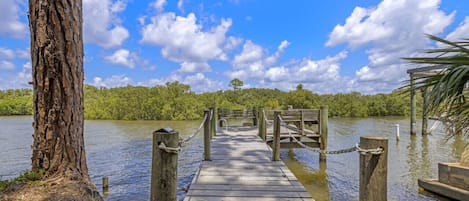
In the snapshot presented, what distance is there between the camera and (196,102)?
3856 centimetres

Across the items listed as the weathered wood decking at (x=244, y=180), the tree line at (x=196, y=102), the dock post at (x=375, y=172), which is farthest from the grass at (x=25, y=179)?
the tree line at (x=196, y=102)

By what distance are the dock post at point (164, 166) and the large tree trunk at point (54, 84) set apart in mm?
1286

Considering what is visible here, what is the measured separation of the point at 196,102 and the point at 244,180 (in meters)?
34.2

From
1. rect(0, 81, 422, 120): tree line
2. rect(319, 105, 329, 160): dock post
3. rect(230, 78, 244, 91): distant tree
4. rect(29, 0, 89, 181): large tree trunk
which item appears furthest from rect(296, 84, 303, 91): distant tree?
rect(29, 0, 89, 181): large tree trunk

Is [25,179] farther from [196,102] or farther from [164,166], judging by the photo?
[196,102]

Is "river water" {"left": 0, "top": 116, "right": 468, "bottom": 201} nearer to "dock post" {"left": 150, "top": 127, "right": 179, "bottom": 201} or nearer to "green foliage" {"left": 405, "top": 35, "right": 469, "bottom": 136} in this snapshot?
"dock post" {"left": 150, "top": 127, "right": 179, "bottom": 201}

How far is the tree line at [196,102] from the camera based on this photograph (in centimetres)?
3697

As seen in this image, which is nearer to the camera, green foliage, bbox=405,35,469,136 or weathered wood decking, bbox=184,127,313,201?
green foliage, bbox=405,35,469,136

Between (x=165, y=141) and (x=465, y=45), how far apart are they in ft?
8.05

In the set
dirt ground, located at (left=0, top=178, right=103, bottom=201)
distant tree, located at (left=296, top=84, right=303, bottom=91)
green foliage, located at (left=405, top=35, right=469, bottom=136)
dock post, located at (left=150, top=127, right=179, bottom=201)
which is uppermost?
distant tree, located at (left=296, top=84, right=303, bottom=91)

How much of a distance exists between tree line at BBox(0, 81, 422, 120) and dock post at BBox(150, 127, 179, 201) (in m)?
31.5

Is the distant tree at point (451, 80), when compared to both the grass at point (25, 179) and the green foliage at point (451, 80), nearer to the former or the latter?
the green foliage at point (451, 80)

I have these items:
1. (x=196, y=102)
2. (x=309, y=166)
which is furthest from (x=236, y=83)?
(x=309, y=166)

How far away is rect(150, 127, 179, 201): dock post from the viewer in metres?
2.73
